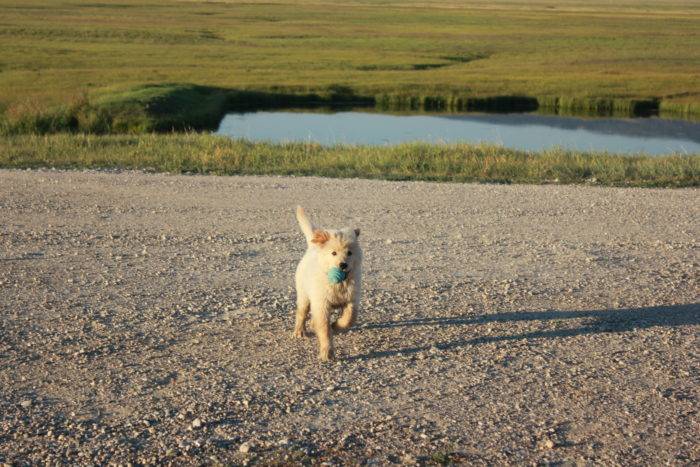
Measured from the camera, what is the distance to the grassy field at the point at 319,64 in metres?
38.9

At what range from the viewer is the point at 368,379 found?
→ 7473 mm

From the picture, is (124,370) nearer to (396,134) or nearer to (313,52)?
(396,134)

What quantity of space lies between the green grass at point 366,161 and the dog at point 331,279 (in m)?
10.7

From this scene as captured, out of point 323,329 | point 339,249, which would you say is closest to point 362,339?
point 323,329

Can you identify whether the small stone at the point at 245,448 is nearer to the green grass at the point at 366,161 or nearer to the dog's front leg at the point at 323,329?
the dog's front leg at the point at 323,329

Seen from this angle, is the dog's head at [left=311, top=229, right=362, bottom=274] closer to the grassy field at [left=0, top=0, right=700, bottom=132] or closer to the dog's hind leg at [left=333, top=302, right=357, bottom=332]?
the dog's hind leg at [left=333, top=302, right=357, bottom=332]

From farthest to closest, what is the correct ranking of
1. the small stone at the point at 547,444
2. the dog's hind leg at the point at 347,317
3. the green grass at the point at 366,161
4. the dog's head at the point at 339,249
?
the green grass at the point at 366,161 < the dog's hind leg at the point at 347,317 < the dog's head at the point at 339,249 < the small stone at the point at 547,444

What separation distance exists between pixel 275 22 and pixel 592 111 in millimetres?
63232

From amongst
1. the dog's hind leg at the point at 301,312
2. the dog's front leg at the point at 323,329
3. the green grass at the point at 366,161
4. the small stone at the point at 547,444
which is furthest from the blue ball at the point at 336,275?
the green grass at the point at 366,161

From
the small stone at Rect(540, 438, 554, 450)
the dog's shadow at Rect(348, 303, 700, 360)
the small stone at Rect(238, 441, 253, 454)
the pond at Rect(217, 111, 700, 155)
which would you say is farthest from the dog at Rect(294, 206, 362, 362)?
the pond at Rect(217, 111, 700, 155)

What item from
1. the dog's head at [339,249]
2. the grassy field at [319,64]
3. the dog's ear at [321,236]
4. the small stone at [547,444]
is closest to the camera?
the small stone at [547,444]

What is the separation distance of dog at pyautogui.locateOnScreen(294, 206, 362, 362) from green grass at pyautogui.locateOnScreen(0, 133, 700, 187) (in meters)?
10.7

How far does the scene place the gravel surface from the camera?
641 centimetres

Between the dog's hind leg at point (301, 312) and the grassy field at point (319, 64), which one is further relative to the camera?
the grassy field at point (319, 64)
